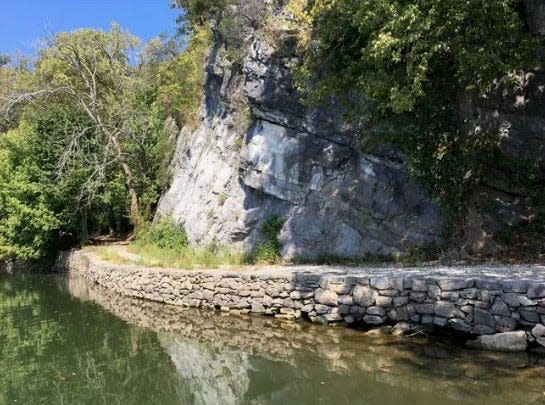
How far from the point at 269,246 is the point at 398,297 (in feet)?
21.7

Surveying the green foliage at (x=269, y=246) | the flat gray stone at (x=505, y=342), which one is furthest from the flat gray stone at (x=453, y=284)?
the green foliage at (x=269, y=246)

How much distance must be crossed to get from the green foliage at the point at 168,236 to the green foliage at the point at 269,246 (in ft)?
14.9

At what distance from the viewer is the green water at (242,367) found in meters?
7.09

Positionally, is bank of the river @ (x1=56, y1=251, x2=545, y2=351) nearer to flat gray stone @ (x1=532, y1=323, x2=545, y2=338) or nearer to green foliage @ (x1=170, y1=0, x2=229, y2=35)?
flat gray stone @ (x1=532, y1=323, x2=545, y2=338)

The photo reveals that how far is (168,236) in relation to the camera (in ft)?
69.2

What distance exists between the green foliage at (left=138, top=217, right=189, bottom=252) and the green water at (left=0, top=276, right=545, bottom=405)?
7.50 meters

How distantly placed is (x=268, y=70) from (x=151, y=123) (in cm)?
1240

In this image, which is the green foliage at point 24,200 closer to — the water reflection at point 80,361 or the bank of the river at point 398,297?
the water reflection at point 80,361

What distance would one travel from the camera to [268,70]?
16594 mm

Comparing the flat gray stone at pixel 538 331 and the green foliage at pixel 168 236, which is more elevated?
the green foliage at pixel 168 236

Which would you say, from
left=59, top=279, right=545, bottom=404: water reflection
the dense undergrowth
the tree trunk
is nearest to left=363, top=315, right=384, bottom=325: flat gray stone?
left=59, top=279, right=545, bottom=404: water reflection

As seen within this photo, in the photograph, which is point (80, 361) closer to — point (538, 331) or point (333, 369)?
A: point (333, 369)

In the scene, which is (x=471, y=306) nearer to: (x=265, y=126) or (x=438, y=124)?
(x=438, y=124)

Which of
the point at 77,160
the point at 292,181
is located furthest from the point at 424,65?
the point at 77,160
